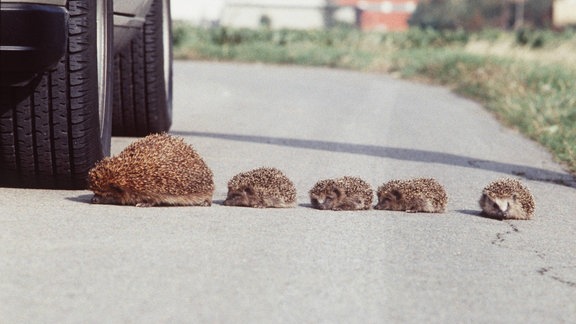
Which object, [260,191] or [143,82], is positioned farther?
[143,82]

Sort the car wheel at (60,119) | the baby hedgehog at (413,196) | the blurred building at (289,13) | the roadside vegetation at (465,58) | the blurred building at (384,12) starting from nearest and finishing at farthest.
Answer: the car wheel at (60,119), the baby hedgehog at (413,196), the roadside vegetation at (465,58), the blurred building at (289,13), the blurred building at (384,12)

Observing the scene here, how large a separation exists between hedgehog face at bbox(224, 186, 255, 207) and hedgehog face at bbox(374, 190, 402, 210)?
2.77 ft

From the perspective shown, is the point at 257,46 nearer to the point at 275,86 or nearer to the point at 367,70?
the point at 367,70

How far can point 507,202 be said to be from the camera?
6766mm

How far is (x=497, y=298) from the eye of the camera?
15.4 ft

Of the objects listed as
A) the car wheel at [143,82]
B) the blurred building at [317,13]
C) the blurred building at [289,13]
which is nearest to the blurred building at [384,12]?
the blurred building at [317,13]

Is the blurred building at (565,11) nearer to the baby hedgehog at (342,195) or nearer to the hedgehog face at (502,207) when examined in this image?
the hedgehog face at (502,207)

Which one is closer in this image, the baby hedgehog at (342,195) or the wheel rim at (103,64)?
the baby hedgehog at (342,195)

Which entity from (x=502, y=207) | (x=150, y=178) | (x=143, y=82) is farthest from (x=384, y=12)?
(x=150, y=178)

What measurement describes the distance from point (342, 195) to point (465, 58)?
66.0 feet

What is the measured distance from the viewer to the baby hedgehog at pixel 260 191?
262 inches

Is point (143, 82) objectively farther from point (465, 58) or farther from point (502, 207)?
point (465, 58)

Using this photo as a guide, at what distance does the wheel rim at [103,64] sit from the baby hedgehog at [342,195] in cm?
147

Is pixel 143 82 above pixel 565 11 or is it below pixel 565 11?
below
